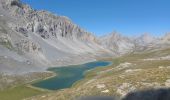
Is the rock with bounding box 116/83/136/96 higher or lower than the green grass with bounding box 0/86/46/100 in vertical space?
higher

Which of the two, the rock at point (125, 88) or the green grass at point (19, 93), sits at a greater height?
the rock at point (125, 88)

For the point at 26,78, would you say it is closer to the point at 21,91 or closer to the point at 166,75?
the point at 21,91

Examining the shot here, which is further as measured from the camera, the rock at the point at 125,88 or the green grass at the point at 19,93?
the green grass at the point at 19,93

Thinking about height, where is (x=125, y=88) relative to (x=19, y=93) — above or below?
above

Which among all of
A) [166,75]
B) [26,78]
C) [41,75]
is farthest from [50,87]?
[166,75]

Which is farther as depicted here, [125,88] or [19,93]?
[19,93]

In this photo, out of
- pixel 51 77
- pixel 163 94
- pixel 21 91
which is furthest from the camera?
pixel 51 77

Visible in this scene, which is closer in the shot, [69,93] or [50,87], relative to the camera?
[69,93]

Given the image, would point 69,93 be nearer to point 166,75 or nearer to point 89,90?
point 89,90

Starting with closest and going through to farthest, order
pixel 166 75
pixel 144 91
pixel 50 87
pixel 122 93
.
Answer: pixel 144 91, pixel 122 93, pixel 166 75, pixel 50 87

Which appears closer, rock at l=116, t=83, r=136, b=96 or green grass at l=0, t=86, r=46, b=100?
rock at l=116, t=83, r=136, b=96
